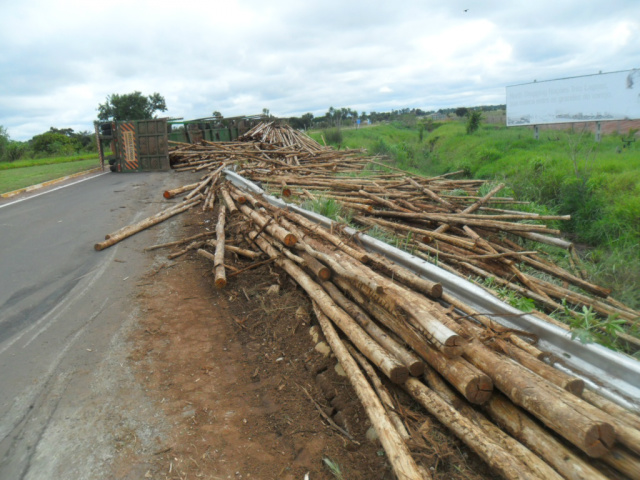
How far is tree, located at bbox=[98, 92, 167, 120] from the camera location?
35125 millimetres

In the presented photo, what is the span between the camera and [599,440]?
8.05ft

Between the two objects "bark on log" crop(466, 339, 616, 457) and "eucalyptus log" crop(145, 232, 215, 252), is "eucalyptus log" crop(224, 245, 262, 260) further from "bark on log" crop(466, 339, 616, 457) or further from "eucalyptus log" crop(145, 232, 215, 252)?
"bark on log" crop(466, 339, 616, 457)

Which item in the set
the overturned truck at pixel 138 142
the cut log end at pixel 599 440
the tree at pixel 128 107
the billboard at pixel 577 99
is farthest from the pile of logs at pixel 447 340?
the tree at pixel 128 107

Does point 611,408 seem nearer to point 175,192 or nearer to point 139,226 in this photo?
point 139,226

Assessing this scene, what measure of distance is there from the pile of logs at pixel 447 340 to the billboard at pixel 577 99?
1482 centimetres

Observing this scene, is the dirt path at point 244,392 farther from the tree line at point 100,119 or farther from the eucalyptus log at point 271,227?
the tree line at point 100,119

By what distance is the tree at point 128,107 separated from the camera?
3512 centimetres

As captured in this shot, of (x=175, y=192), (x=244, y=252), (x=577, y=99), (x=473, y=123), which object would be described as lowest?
(x=244, y=252)

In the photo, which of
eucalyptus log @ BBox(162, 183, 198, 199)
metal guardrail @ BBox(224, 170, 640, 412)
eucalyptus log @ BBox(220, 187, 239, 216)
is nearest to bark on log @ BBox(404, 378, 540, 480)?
Answer: metal guardrail @ BBox(224, 170, 640, 412)

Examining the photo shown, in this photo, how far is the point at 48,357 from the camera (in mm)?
4402

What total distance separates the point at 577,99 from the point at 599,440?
21759 mm

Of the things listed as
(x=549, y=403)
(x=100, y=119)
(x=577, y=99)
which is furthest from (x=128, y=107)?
(x=549, y=403)

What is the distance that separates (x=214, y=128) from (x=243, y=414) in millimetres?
18580

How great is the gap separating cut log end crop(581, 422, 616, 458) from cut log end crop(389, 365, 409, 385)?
4.06 feet
